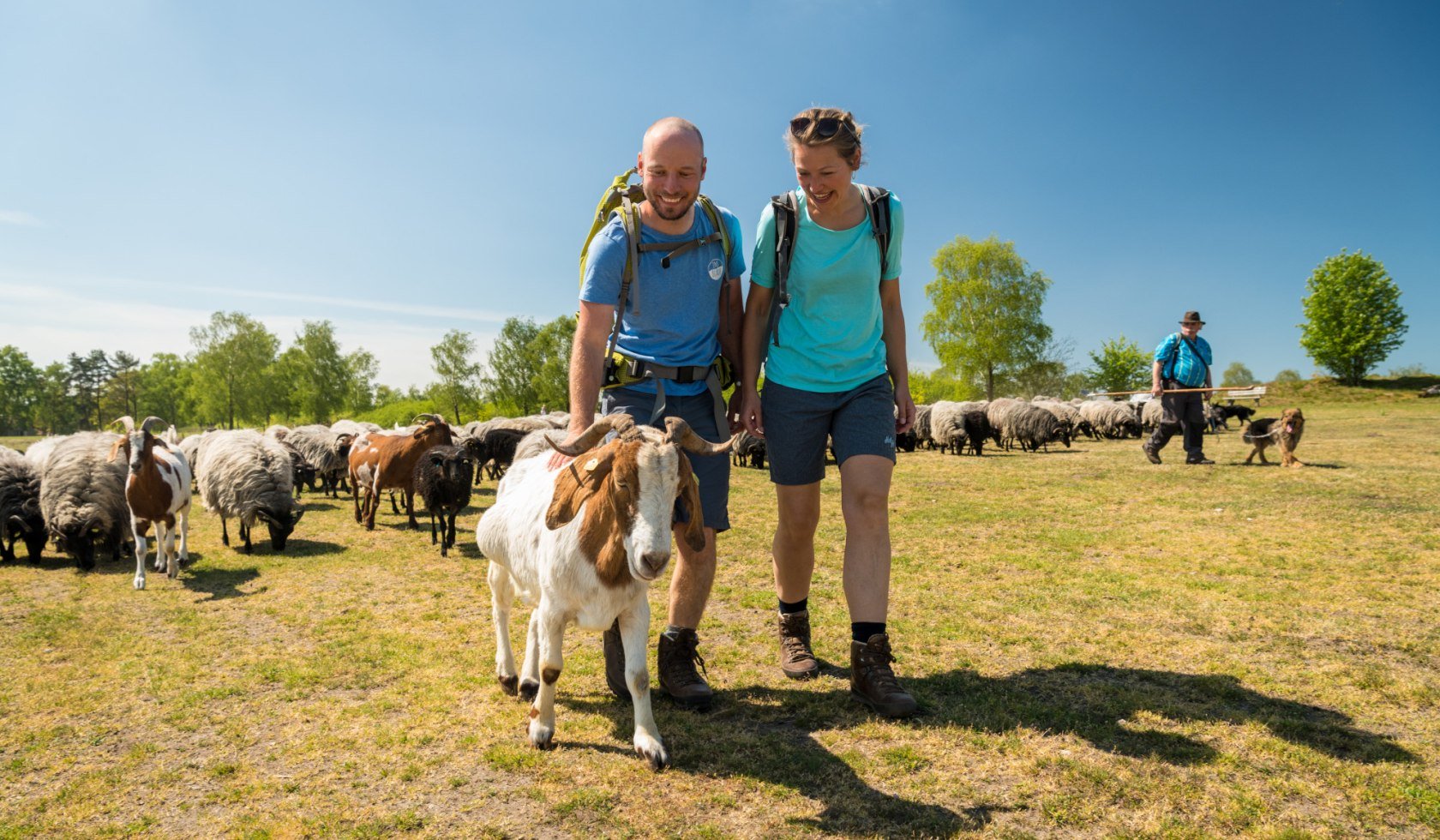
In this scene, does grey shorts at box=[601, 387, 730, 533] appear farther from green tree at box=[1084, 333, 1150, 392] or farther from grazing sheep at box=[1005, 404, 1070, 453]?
green tree at box=[1084, 333, 1150, 392]

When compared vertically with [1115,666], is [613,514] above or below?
above

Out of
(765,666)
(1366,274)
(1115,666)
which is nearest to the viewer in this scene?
(1115,666)

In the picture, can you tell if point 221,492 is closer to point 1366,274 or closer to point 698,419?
point 698,419

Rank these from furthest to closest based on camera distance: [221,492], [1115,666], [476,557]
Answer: [221,492], [476,557], [1115,666]

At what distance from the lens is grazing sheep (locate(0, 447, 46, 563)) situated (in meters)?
10.0

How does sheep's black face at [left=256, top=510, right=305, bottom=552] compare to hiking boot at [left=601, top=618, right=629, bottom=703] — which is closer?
hiking boot at [left=601, top=618, right=629, bottom=703]

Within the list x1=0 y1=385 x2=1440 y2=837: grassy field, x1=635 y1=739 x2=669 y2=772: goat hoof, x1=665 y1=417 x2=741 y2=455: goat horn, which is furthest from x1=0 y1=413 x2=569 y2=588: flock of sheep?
x1=665 y1=417 x2=741 y2=455: goat horn

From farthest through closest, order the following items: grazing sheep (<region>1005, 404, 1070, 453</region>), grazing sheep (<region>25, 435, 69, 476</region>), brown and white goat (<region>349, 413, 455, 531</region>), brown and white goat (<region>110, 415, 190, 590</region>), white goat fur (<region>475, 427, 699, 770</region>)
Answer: grazing sheep (<region>1005, 404, 1070, 453</region>), brown and white goat (<region>349, 413, 455, 531</region>), grazing sheep (<region>25, 435, 69, 476</region>), brown and white goat (<region>110, 415, 190, 590</region>), white goat fur (<region>475, 427, 699, 770</region>)

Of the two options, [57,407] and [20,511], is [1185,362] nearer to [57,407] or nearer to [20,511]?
[20,511]

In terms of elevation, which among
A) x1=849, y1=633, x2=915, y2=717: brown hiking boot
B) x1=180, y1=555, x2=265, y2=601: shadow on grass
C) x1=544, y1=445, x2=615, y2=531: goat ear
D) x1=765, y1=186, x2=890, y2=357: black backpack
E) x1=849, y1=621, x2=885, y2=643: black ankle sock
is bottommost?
x1=180, y1=555, x2=265, y2=601: shadow on grass

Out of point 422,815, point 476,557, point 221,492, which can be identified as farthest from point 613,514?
point 221,492

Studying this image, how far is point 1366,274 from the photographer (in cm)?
5912

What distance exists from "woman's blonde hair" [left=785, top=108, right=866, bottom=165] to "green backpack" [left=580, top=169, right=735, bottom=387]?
0.65 m

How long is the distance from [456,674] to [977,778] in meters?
3.49
